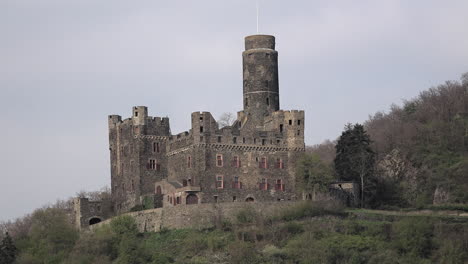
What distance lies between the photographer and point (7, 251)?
315 feet

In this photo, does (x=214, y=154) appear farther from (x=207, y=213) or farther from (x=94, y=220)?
(x=94, y=220)

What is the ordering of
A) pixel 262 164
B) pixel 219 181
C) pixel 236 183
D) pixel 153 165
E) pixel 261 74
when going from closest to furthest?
pixel 219 181, pixel 236 183, pixel 262 164, pixel 153 165, pixel 261 74

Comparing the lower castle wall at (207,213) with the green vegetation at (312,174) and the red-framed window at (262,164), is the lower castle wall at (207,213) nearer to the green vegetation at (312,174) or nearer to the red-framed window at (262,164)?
the green vegetation at (312,174)

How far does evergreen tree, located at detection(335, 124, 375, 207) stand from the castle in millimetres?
3620

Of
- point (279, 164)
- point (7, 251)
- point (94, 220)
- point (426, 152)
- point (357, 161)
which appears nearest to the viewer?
point (279, 164)

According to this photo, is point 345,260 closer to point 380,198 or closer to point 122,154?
point 380,198

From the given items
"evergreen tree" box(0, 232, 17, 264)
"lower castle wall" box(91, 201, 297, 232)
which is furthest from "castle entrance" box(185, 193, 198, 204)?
"evergreen tree" box(0, 232, 17, 264)

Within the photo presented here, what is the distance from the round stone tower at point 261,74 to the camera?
9862cm

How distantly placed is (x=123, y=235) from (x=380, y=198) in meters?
18.5

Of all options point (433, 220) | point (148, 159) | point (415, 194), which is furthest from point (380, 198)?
point (148, 159)

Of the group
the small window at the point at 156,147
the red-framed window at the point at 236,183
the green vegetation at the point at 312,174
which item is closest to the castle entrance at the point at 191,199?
the red-framed window at the point at 236,183

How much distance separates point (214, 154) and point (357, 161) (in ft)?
33.6

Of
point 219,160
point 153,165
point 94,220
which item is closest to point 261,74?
point 219,160

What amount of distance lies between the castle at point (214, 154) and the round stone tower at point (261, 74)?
0.06 metres
